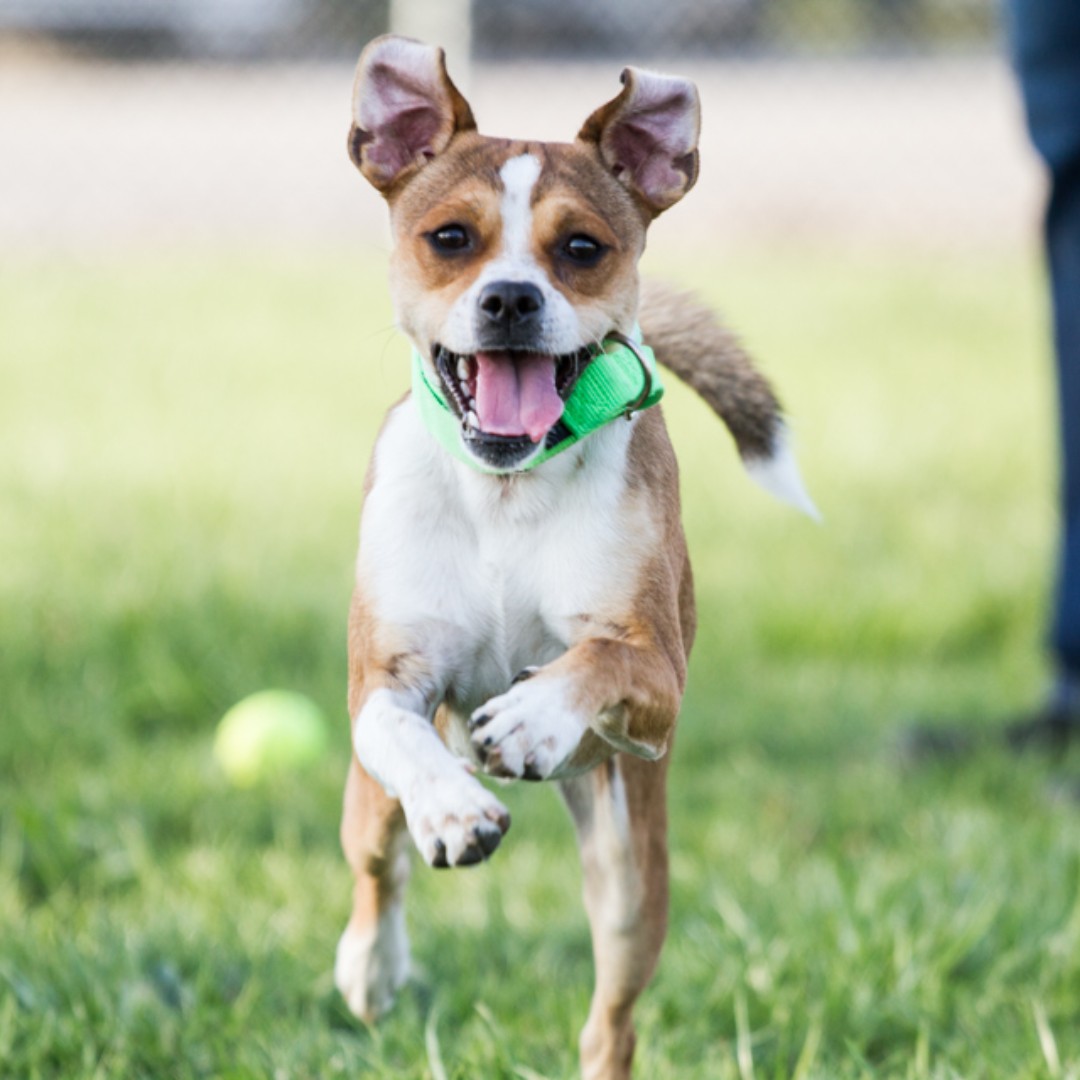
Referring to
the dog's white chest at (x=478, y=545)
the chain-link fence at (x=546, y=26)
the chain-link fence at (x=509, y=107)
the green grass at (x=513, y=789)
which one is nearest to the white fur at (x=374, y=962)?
the green grass at (x=513, y=789)

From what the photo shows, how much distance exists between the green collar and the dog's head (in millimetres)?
16

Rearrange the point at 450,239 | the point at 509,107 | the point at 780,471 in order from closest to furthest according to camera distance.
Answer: the point at 450,239
the point at 780,471
the point at 509,107

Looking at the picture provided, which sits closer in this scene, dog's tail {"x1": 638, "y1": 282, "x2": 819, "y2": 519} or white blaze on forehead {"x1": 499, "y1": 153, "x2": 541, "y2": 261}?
white blaze on forehead {"x1": 499, "y1": 153, "x2": 541, "y2": 261}

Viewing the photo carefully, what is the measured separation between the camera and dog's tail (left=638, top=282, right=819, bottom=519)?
231 cm

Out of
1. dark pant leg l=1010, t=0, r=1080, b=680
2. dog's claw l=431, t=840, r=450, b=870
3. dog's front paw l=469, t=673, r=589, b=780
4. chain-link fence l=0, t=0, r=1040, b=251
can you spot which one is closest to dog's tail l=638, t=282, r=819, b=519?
dog's front paw l=469, t=673, r=589, b=780

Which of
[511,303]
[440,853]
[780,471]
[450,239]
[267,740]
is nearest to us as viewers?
[440,853]

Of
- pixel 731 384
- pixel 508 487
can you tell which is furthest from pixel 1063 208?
pixel 508 487

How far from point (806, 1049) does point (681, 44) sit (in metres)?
13.2

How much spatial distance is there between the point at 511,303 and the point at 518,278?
4 centimetres

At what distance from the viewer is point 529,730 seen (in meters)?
1.73

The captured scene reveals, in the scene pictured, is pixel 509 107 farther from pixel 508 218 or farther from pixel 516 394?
pixel 516 394

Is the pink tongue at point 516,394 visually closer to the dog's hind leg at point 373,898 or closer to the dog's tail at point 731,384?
the dog's tail at point 731,384

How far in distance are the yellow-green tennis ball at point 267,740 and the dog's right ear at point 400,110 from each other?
293 cm

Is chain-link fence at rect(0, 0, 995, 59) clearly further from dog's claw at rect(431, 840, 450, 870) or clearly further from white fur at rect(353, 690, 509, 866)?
dog's claw at rect(431, 840, 450, 870)
